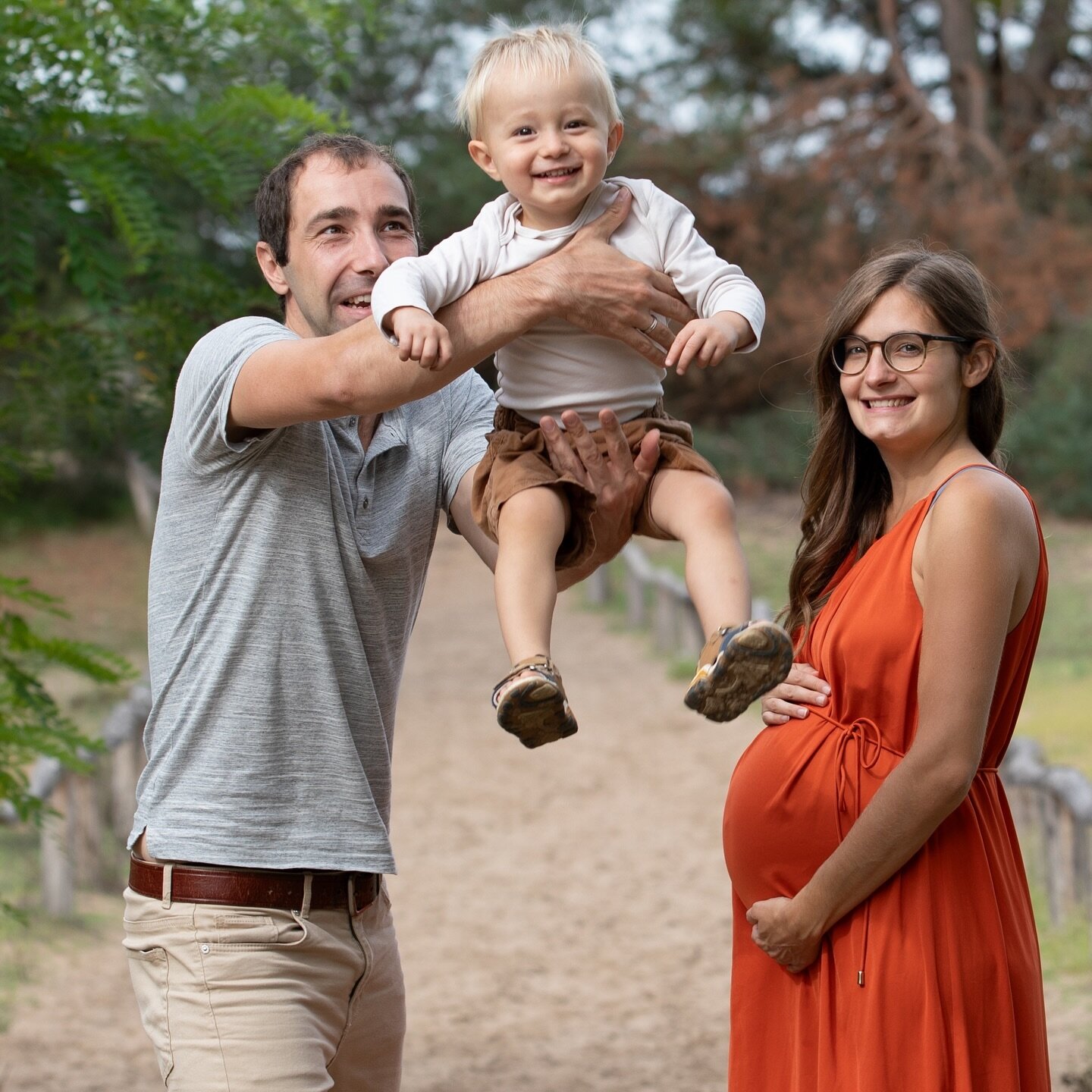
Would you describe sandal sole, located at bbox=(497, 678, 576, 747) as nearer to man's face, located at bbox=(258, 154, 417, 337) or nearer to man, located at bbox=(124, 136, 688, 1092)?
man, located at bbox=(124, 136, 688, 1092)

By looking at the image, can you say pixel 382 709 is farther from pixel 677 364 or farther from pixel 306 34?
pixel 306 34

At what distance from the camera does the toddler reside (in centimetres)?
233

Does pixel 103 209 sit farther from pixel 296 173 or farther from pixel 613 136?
pixel 613 136

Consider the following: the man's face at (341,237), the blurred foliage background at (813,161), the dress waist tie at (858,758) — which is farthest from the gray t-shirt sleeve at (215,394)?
the blurred foliage background at (813,161)

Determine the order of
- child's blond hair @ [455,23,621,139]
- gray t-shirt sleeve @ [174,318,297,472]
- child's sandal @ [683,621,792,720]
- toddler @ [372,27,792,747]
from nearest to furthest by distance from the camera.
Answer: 1. child's sandal @ [683,621,792,720]
2. toddler @ [372,27,792,747]
3. gray t-shirt sleeve @ [174,318,297,472]
4. child's blond hair @ [455,23,621,139]

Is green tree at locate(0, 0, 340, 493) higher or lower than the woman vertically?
higher

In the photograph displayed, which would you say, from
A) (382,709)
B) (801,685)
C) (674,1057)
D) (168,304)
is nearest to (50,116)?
(168,304)

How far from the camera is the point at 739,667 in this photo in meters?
2.24

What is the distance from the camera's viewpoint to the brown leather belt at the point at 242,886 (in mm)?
2430

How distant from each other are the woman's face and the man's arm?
35 cm

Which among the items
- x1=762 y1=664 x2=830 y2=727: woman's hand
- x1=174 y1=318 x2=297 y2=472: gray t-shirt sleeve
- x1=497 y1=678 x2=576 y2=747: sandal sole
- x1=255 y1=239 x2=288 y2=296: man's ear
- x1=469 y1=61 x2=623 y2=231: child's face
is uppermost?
x1=469 y1=61 x2=623 y2=231: child's face

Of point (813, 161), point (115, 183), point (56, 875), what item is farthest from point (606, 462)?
point (813, 161)

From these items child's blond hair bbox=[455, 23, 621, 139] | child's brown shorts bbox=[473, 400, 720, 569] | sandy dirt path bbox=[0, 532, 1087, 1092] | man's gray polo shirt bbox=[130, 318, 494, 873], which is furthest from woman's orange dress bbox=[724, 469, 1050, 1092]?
sandy dirt path bbox=[0, 532, 1087, 1092]

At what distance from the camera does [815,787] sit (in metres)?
2.55
